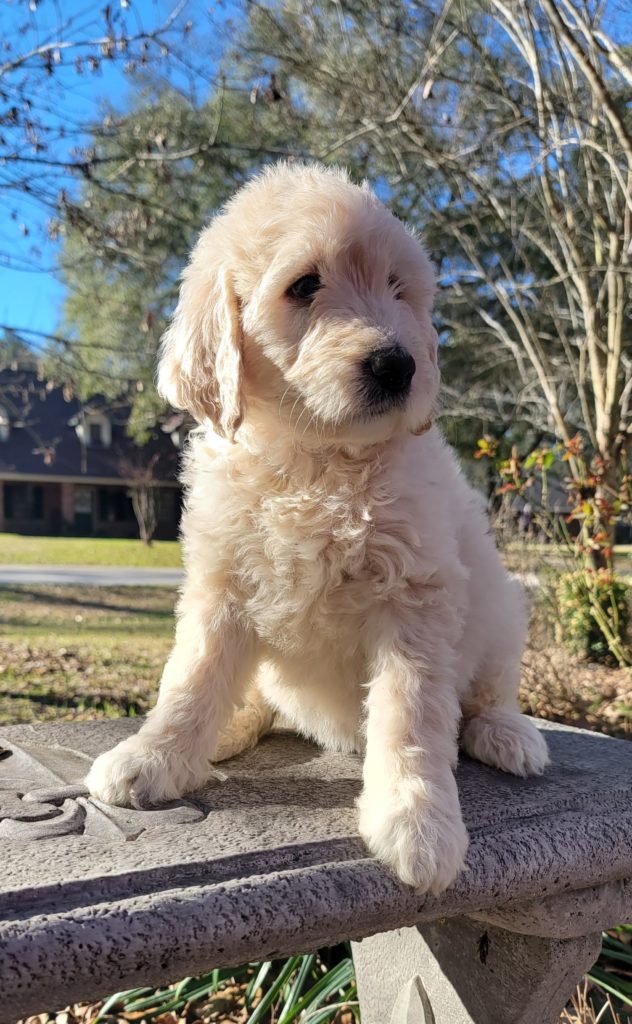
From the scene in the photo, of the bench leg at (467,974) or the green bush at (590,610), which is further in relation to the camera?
the green bush at (590,610)

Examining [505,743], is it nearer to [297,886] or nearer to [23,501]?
[297,886]

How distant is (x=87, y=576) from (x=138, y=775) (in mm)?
15484

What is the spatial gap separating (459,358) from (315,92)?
21.4 ft

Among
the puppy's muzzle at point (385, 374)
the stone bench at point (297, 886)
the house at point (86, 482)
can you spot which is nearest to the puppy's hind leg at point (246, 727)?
the stone bench at point (297, 886)

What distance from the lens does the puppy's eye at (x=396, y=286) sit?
6.69 feet

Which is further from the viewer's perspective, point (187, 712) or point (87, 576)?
point (87, 576)

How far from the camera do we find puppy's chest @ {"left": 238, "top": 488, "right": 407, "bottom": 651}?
73.5 inches

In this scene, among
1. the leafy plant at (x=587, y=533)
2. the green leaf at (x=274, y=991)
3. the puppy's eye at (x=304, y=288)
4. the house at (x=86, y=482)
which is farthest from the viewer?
the house at (x=86, y=482)

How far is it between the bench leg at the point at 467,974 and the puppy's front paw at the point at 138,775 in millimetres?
985

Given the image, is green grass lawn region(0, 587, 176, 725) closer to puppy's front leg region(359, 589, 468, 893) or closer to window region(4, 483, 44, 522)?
puppy's front leg region(359, 589, 468, 893)

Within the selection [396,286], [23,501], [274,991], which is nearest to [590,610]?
[274,991]

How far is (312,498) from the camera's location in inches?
76.1

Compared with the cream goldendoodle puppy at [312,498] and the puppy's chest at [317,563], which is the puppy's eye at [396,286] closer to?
the cream goldendoodle puppy at [312,498]

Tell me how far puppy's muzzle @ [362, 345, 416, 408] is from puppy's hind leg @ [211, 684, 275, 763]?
108cm
